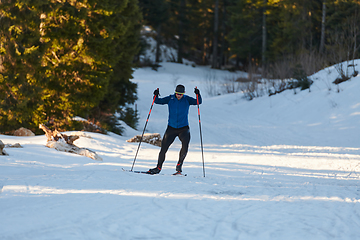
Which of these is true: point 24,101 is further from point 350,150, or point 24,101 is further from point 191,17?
point 191,17

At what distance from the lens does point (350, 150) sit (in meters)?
11.0

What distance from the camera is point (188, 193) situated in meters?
5.29

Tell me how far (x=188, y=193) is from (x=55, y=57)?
9351 millimetres

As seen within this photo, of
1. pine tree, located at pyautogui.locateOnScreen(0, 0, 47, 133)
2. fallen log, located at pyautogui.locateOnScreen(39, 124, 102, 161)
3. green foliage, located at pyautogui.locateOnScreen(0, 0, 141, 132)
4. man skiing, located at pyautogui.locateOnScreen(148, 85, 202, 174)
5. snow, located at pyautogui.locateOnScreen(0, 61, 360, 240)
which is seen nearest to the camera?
snow, located at pyautogui.locateOnScreen(0, 61, 360, 240)

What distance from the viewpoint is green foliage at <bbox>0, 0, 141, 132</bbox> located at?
11.1 m

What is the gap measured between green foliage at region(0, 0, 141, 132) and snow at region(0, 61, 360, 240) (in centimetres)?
183

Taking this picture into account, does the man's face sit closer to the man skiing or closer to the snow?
the man skiing

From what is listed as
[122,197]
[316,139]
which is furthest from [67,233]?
[316,139]

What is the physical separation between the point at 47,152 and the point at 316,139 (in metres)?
10.0

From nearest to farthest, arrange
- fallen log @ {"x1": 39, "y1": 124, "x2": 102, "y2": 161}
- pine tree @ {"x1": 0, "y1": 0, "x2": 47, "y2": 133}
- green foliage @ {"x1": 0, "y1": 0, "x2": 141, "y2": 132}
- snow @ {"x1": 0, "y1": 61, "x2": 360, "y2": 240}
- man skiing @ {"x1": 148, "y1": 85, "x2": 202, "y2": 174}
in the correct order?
snow @ {"x1": 0, "y1": 61, "x2": 360, "y2": 240}
man skiing @ {"x1": 148, "y1": 85, "x2": 202, "y2": 174}
fallen log @ {"x1": 39, "y1": 124, "x2": 102, "y2": 161}
pine tree @ {"x1": 0, "y1": 0, "x2": 47, "y2": 133}
green foliage @ {"x1": 0, "y1": 0, "x2": 141, "y2": 132}

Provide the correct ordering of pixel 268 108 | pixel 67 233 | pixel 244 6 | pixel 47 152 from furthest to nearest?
pixel 244 6 → pixel 268 108 → pixel 47 152 → pixel 67 233

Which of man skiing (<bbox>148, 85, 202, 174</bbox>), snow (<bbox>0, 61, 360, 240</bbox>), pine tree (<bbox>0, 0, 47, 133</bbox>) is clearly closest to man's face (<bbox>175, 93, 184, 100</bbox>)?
man skiing (<bbox>148, 85, 202, 174</bbox>)

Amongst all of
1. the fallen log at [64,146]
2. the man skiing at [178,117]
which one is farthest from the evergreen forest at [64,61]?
the man skiing at [178,117]

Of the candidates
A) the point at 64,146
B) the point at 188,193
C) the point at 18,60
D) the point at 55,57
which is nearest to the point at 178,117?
the point at 188,193
